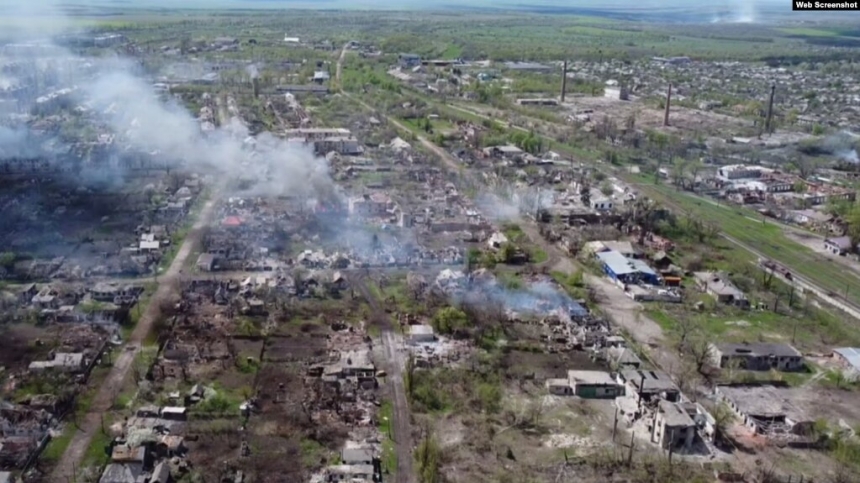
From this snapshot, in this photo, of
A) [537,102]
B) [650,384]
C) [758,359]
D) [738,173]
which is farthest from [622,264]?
[537,102]

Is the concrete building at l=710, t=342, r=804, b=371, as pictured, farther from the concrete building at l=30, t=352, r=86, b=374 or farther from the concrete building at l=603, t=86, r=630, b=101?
the concrete building at l=603, t=86, r=630, b=101

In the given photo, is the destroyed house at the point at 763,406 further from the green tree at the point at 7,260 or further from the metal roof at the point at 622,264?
the green tree at the point at 7,260

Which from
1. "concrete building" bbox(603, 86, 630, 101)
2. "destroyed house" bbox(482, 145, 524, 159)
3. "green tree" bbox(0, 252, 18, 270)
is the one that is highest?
"concrete building" bbox(603, 86, 630, 101)

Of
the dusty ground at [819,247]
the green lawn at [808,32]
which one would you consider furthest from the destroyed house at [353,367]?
the green lawn at [808,32]

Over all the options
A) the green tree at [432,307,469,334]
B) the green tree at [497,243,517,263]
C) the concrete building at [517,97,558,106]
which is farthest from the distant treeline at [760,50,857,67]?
the green tree at [432,307,469,334]

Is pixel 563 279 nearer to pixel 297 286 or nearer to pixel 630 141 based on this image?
pixel 297 286

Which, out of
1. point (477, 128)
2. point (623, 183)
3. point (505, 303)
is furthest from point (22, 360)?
point (477, 128)
